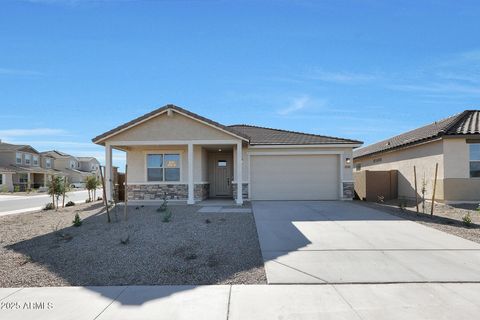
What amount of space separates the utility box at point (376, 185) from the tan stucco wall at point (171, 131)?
829 centimetres

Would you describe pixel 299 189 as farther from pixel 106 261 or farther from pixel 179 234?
pixel 106 261

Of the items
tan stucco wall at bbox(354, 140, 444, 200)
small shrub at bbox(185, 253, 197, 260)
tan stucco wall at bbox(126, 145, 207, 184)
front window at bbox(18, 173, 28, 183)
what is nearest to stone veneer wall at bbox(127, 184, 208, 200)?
tan stucco wall at bbox(126, 145, 207, 184)

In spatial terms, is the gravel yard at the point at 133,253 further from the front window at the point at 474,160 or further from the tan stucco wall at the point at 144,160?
the front window at the point at 474,160

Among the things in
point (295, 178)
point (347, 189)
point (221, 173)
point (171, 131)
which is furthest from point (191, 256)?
point (221, 173)

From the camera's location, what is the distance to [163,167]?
16922mm

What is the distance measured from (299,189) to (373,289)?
12.0 m

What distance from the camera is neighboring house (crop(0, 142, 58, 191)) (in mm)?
41969

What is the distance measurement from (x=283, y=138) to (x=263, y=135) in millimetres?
1305

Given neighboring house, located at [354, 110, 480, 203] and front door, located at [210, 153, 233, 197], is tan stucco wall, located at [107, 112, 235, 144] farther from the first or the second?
neighboring house, located at [354, 110, 480, 203]

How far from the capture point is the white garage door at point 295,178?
17.1 meters

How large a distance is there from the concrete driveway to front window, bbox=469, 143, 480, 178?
683 centimetres

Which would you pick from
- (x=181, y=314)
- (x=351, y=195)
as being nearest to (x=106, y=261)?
(x=181, y=314)

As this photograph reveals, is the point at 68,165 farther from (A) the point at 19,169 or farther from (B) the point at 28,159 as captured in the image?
(A) the point at 19,169

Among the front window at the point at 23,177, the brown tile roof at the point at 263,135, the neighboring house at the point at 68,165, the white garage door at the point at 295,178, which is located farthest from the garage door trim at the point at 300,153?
the neighboring house at the point at 68,165
